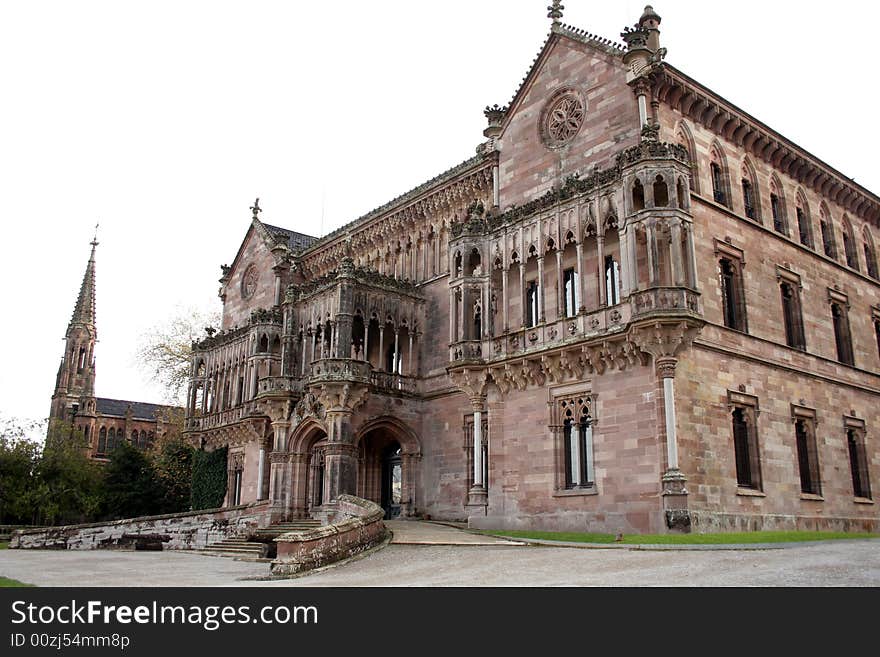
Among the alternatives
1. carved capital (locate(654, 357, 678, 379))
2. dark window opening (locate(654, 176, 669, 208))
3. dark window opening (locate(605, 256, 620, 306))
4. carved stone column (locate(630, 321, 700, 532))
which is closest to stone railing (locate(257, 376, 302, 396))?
dark window opening (locate(605, 256, 620, 306))

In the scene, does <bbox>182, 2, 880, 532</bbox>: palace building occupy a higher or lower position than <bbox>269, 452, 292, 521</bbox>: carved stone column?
higher

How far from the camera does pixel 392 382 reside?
33.2 metres

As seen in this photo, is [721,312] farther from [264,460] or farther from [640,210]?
[264,460]

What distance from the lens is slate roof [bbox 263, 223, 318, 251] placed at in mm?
45625

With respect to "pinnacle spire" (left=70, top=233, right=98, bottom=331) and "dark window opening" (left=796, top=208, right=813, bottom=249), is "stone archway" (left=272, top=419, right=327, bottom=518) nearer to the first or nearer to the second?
"dark window opening" (left=796, top=208, right=813, bottom=249)

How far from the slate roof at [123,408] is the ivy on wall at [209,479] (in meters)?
52.3

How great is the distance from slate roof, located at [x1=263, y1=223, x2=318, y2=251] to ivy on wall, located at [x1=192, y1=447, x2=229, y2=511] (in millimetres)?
12293

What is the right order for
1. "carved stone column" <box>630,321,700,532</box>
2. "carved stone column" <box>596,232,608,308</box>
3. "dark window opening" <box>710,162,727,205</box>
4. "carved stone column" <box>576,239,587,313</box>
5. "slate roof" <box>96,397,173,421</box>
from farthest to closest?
"slate roof" <box>96,397,173,421</box> → "dark window opening" <box>710,162,727,205</box> → "carved stone column" <box>576,239,587,313</box> → "carved stone column" <box>596,232,608,308</box> → "carved stone column" <box>630,321,700,532</box>

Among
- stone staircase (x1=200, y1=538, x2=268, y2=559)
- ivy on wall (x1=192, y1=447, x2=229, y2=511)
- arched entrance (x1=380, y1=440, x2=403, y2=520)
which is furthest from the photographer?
ivy on wall (x1=192, y1=447, x2=229, y2=511)

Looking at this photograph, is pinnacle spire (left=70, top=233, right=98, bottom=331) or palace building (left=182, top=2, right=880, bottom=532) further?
pinnacle spire (left=70, top=233, right=98, bottom=331)

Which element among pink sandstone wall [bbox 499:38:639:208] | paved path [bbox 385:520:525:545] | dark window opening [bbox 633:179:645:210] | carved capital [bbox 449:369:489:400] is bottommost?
paved path [bbox 385:520:525:545]

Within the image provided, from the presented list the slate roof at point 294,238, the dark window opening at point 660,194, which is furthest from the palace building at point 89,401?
the dark window opening at point 660,194

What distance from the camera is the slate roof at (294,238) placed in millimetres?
45625

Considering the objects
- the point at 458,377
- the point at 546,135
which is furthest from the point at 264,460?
the point at 546,135
